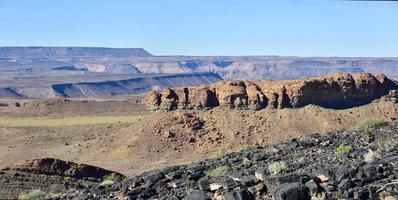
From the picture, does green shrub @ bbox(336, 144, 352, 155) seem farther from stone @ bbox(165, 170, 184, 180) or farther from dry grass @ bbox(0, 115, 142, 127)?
dry grass @ bbox(0, 115, 142, 127)

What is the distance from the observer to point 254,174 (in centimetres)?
1850

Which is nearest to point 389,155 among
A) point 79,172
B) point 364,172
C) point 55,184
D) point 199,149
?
point 364,172

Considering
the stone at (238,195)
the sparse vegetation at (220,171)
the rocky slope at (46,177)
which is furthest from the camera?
the rocky slope at (46,177)

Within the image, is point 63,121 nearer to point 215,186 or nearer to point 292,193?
point 215,186

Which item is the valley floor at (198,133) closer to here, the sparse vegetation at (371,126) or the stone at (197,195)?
the sparse vegetation at (371,126)

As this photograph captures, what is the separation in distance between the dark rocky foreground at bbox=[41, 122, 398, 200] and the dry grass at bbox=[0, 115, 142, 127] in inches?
2761

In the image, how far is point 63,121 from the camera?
105 metres

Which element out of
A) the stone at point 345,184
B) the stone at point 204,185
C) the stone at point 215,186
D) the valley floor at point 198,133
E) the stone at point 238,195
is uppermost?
the stone at point 345,184

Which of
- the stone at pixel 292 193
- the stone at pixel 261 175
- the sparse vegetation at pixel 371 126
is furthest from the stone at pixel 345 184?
the sparse vegetation at pixel 371 126

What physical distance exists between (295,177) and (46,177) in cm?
2630

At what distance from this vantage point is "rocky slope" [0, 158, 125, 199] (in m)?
36.9

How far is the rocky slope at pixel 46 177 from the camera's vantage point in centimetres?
3691

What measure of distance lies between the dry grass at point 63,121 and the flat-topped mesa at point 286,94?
110 ft

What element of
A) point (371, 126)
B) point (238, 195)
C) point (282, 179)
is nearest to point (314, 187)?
point (282, 179)
